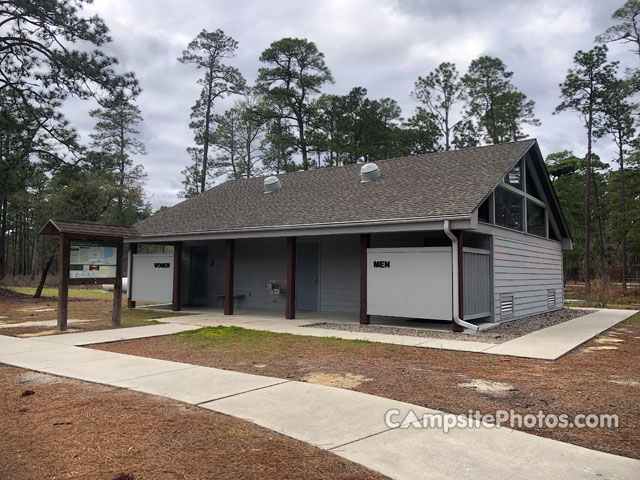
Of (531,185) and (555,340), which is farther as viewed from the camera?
(531,185)

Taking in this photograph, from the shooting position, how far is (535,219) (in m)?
14.5

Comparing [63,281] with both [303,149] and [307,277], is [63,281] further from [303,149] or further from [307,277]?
[303,149]

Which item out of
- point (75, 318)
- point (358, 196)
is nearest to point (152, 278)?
point (75, 318)

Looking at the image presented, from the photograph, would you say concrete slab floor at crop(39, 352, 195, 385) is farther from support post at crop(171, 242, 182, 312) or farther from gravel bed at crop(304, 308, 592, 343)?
support post at crop(171, 242, 182, 312)

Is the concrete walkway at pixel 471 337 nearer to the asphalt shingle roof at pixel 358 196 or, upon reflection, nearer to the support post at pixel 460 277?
the support post at pixel 460 277

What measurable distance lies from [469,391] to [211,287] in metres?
13.3

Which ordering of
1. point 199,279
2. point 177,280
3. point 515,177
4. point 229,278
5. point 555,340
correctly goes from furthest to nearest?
point 199,279 → point 177,280 → point 229,278 → point 515,177 → point 555,340

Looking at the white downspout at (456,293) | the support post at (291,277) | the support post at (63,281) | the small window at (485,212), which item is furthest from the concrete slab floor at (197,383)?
the small window at (485,212)

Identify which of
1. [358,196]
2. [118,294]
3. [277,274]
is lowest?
[118,294]

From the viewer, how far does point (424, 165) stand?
555 inches

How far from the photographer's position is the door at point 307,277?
14781 mm

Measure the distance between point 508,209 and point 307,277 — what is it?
6.41m

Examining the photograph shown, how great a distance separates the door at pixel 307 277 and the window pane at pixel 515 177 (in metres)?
5.97

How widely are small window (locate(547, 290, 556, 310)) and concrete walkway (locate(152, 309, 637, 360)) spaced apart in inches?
56.5
